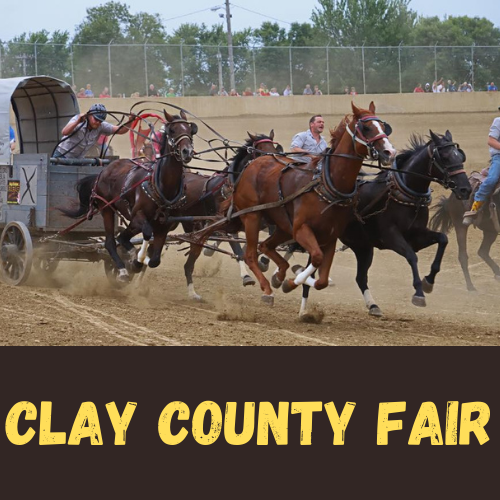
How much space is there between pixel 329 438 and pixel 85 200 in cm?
733

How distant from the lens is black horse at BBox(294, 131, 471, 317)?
9.96 m

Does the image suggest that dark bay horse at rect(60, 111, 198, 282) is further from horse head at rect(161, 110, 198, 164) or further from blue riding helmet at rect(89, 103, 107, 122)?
blue riding helmet at rect(89, 103, 107, 122)

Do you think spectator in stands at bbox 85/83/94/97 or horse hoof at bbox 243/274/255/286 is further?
spectator in stands at bbox 85/83/94/97

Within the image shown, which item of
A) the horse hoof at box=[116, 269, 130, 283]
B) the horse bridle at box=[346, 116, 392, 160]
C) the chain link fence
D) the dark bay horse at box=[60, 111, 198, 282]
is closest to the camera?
the horse bridle at box=[346, 116, 392, 160]

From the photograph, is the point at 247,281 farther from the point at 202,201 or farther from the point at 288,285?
the point at 288,285

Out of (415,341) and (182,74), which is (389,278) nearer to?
(415,341)

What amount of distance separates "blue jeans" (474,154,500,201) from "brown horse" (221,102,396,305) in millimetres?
3661

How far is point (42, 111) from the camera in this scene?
44.2ft

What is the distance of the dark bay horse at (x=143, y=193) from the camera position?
35.3ft

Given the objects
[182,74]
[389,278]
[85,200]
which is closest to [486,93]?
[182,74]

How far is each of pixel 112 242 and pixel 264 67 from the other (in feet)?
76.1

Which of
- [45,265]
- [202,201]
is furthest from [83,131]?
[45,265]

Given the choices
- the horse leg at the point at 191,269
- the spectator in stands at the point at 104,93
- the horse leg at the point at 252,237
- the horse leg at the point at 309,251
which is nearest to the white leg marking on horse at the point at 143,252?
the horse leg at the point at 191,269

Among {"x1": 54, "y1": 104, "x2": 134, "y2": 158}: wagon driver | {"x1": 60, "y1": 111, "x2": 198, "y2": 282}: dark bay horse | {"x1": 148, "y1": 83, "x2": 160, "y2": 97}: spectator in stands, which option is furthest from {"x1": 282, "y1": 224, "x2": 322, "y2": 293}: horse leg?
{"x1": 148, "y1": 83, "x2": 160, "y2": 97}: spectator in stands
